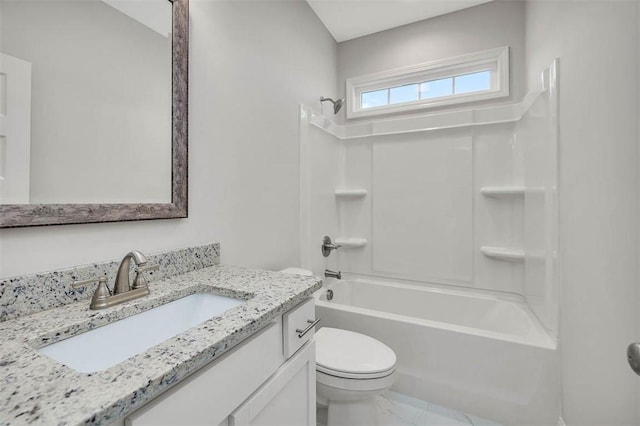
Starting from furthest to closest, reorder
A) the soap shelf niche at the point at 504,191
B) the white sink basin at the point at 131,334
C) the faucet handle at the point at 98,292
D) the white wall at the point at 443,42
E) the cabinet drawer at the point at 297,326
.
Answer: the white wall at the point at 443,42 → the soap shelf niche at the point at 504,191 → the cabinet drawer at the point at 297,326 → the faucet handle at the point at 98,292 → the white sink basin at the point at 131,334

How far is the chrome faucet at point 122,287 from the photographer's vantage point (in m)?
0.83

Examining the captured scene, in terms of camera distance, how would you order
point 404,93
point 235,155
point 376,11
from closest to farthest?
point 235,155 < point 376,11 < point 404,93

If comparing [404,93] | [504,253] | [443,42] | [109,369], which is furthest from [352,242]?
[109,369]

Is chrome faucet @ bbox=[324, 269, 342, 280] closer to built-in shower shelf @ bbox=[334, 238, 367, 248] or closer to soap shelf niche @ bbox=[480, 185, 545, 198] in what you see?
built-in shower shelf @ bbox=[334, 238, 367, 248]

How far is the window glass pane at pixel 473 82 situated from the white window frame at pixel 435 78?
30mm

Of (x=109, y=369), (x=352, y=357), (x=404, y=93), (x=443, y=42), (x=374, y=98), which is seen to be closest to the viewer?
(x=109, y=369)

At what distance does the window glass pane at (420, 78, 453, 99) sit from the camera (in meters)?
2.48

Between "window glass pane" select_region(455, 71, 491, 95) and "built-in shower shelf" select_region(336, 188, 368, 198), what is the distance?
1144 mm

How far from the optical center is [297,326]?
0.97 metres

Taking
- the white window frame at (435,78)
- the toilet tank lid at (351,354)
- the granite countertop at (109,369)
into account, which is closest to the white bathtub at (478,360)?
the toilet tank lid at (351,354)

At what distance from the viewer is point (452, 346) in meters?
1.60

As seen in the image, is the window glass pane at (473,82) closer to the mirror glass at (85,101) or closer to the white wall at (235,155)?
the white wall at (235,155)

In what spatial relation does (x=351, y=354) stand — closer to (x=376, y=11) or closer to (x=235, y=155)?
(x=235, y=155)

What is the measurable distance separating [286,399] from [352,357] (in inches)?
22.0
